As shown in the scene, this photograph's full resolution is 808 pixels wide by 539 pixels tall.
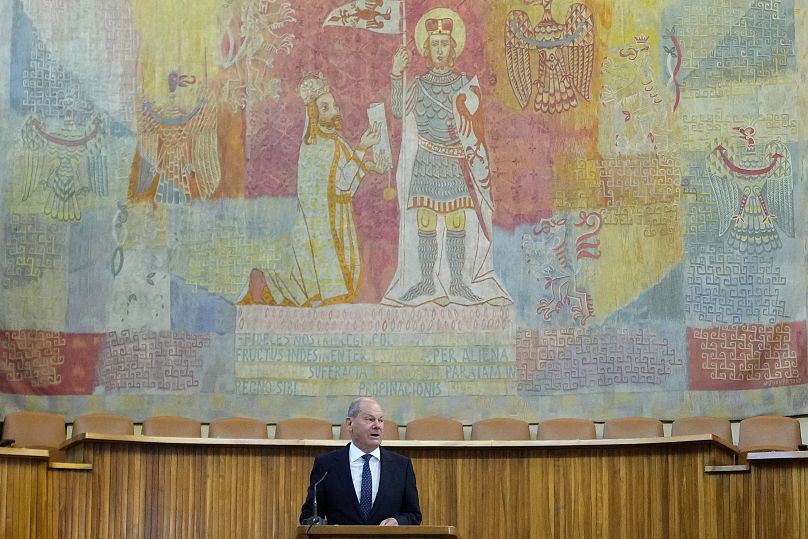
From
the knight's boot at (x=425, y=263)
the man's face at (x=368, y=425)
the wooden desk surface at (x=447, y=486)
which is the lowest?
the wooden desk surface at (x=447, y=486)

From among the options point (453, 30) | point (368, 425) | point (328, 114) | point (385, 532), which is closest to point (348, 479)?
point (368, 425)

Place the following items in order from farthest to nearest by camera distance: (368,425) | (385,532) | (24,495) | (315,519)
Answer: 1. (24,495)
2. (368,425)
3. (315,519)
4. (385,532)

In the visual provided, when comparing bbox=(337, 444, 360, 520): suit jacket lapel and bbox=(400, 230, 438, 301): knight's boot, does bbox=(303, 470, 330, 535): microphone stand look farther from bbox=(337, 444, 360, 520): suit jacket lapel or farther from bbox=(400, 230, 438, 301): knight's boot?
bbox=(400, 230, 438, 301): knight's boot

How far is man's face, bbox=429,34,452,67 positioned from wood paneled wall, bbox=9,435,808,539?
12.7ft

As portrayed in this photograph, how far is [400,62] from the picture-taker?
10617mm

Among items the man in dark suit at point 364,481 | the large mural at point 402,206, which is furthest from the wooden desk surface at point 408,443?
the large mural at point 402,206

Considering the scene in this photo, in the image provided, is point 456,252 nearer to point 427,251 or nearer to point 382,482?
point 427,251

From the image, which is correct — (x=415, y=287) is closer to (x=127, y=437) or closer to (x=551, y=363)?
(x=551, y=363)

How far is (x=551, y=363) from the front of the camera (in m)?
10.1

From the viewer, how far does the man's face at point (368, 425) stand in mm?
5957

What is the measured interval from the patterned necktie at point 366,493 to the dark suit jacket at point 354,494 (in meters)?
0.02

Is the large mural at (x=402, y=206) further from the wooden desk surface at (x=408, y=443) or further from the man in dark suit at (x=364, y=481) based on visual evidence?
the man in dark suit at (x=364, y=481)

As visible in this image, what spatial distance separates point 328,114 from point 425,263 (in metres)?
1.46

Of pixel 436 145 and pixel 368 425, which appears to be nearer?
pixel 368 425
